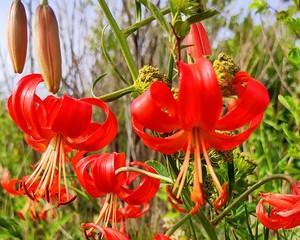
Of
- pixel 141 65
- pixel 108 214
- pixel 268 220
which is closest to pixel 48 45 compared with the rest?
pixel 108 214

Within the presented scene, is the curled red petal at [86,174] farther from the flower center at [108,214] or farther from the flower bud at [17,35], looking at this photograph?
the flower bud at [17,35]

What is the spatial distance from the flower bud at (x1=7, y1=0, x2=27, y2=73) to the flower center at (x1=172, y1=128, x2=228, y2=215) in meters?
0.29

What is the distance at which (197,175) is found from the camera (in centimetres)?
76

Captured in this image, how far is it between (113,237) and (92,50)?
2793 millimetres

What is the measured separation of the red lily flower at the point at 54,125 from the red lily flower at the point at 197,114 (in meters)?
0.13

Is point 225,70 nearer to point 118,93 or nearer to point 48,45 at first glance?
point 118,93

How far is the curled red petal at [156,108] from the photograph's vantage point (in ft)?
2.36

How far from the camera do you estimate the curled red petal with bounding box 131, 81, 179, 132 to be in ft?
2.36

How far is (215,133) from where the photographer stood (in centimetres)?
80

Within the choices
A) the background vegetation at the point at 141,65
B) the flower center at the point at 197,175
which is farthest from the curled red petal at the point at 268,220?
the background vegetation at the point at 141,65

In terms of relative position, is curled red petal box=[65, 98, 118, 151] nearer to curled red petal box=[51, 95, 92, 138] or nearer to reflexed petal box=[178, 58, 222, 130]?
curled red petal box=[51, 95, 92, 138]

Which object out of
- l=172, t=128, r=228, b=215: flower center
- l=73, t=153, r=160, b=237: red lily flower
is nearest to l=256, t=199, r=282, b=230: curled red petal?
l=172, t=128, r=228, b=215: flower center

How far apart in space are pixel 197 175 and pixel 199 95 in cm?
11

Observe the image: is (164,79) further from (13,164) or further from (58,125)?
(13,164)
